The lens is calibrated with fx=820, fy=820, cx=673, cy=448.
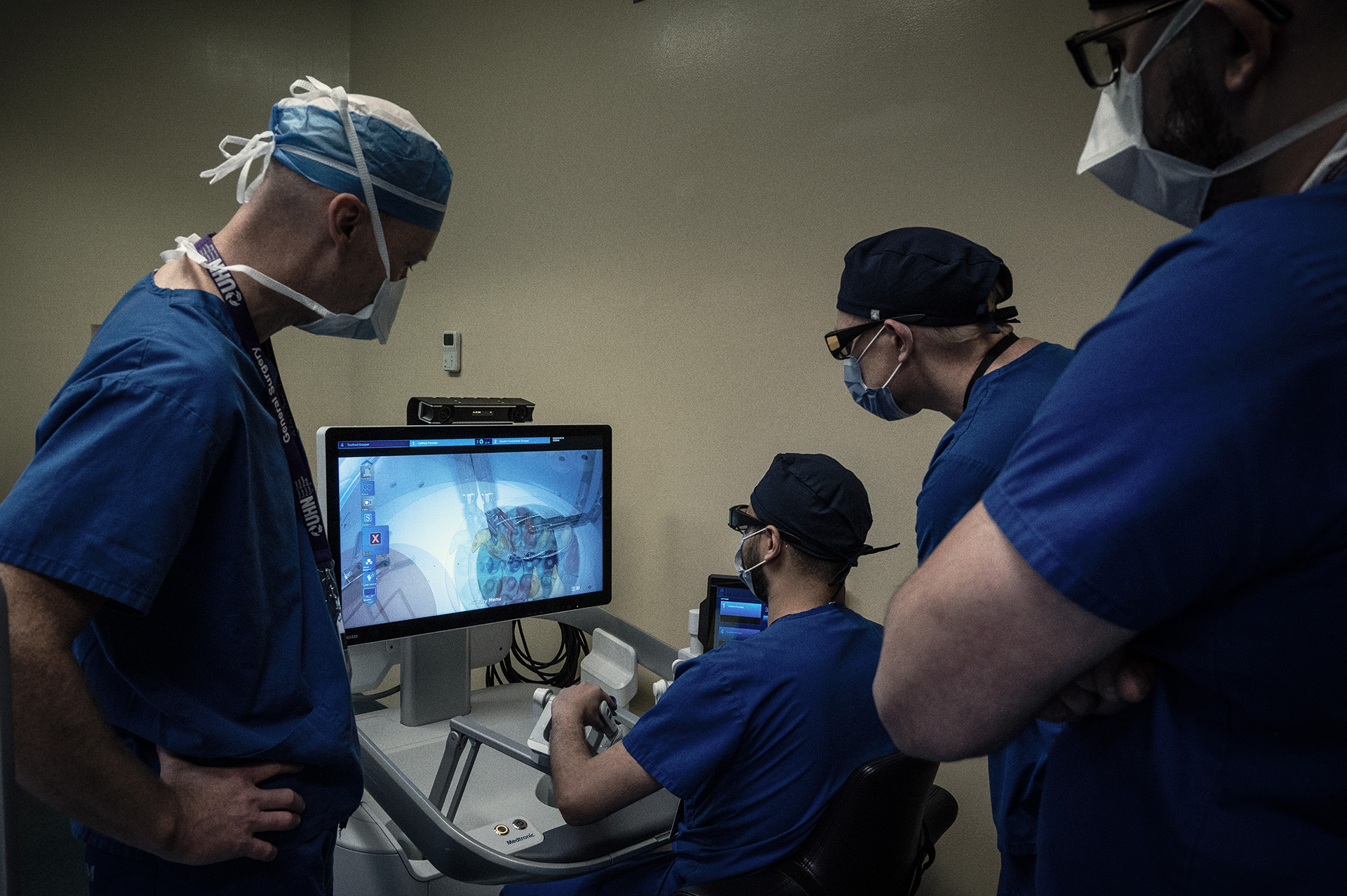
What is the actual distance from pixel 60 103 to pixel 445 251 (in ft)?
4.70

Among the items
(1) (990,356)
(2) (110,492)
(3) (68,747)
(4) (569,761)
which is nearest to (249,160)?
(2) (110,492)

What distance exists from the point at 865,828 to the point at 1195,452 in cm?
93

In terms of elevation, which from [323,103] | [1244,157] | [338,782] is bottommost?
[338,782]

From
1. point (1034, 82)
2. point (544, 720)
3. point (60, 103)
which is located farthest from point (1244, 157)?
point (60, 103)

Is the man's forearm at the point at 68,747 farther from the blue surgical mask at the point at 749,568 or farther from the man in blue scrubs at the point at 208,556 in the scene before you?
the blue surgical mask at the point at 749,568

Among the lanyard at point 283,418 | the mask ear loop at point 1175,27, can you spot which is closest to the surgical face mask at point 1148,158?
the mask ear loop at point 1175,27

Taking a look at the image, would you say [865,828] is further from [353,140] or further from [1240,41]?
[353,140]

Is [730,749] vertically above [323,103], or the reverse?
[323,103]

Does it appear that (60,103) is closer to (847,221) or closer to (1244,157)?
(847,221)

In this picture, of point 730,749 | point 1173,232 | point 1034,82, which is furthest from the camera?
point 1034,82

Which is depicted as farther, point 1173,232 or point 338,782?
point 1173,232

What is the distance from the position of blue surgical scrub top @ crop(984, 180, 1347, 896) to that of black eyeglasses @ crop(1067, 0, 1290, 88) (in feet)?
0.41

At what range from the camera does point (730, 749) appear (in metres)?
1.33

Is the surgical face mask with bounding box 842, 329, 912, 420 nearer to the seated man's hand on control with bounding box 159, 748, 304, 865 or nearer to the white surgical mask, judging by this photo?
the white surgical mask
